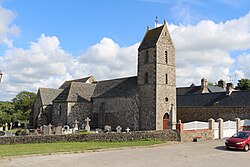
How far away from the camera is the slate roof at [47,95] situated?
1850 inches

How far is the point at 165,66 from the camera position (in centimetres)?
3850

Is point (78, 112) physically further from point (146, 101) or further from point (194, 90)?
point (194, 90)

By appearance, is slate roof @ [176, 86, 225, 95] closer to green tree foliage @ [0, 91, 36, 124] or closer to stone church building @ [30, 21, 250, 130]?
stone church building @ [30, 21, 250, 130]

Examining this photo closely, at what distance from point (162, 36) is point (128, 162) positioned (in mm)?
27716

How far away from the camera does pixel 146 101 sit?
125 feet

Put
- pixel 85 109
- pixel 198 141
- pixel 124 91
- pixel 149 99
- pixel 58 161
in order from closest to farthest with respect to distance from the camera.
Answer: pixel 58 161, pixel 198 141, pixel 149 99, pixel 124 91, pixel 85 109

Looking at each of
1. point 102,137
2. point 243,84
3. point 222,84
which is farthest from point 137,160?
point 243,84

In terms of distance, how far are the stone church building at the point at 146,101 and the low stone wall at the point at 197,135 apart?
8779 millimetres

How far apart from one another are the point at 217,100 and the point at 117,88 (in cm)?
1493

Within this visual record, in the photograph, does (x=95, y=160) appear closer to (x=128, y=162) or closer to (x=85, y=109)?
(x=128, y=162)

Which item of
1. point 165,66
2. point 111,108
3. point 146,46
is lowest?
point 111,108

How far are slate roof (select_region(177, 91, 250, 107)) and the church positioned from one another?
5.94m

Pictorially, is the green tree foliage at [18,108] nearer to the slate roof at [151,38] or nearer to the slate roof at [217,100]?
the slate roof at [151,38]

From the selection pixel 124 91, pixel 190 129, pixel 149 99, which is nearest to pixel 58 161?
pixel 190 129
